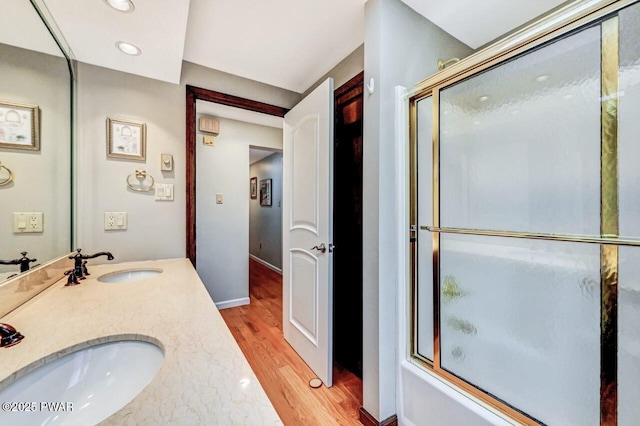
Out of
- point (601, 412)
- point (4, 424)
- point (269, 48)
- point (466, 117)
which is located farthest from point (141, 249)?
point (601, 412)

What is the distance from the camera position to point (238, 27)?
161 cm

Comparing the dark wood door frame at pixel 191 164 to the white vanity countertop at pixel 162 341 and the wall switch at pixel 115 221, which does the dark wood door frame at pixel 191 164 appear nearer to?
the wall switch at pixel 115 221

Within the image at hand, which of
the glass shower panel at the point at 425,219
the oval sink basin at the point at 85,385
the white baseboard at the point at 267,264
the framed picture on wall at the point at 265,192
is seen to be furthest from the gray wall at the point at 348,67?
the white baseboard at the point at 267,264

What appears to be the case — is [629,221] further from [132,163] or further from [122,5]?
[132,163]

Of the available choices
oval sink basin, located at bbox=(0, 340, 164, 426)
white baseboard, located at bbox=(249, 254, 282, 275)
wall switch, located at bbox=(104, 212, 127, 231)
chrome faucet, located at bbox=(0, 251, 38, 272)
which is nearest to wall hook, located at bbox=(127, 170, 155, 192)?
wall switch, located at bbox=(104, 212, 127, 231)

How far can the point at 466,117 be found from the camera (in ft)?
4.16

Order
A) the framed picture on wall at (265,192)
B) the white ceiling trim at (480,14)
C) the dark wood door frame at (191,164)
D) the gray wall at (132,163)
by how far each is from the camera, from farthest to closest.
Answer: the framed picture on wall at (265,192) < the dark wood door frame at (191,164) < the gray wall at (132,163) < the white ceiling trim at (480,14)

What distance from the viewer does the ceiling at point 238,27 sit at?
127cm

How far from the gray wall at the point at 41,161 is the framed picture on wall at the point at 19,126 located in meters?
0.02

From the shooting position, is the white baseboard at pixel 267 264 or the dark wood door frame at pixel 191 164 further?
the white baseboard at pixel 267 264

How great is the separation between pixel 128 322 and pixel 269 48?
71.2 inches

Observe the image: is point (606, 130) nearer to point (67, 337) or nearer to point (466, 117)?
point (466, 117)

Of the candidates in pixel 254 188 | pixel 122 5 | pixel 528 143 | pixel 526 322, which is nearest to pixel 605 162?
pixel 528 143

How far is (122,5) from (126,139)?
0.82 metres
